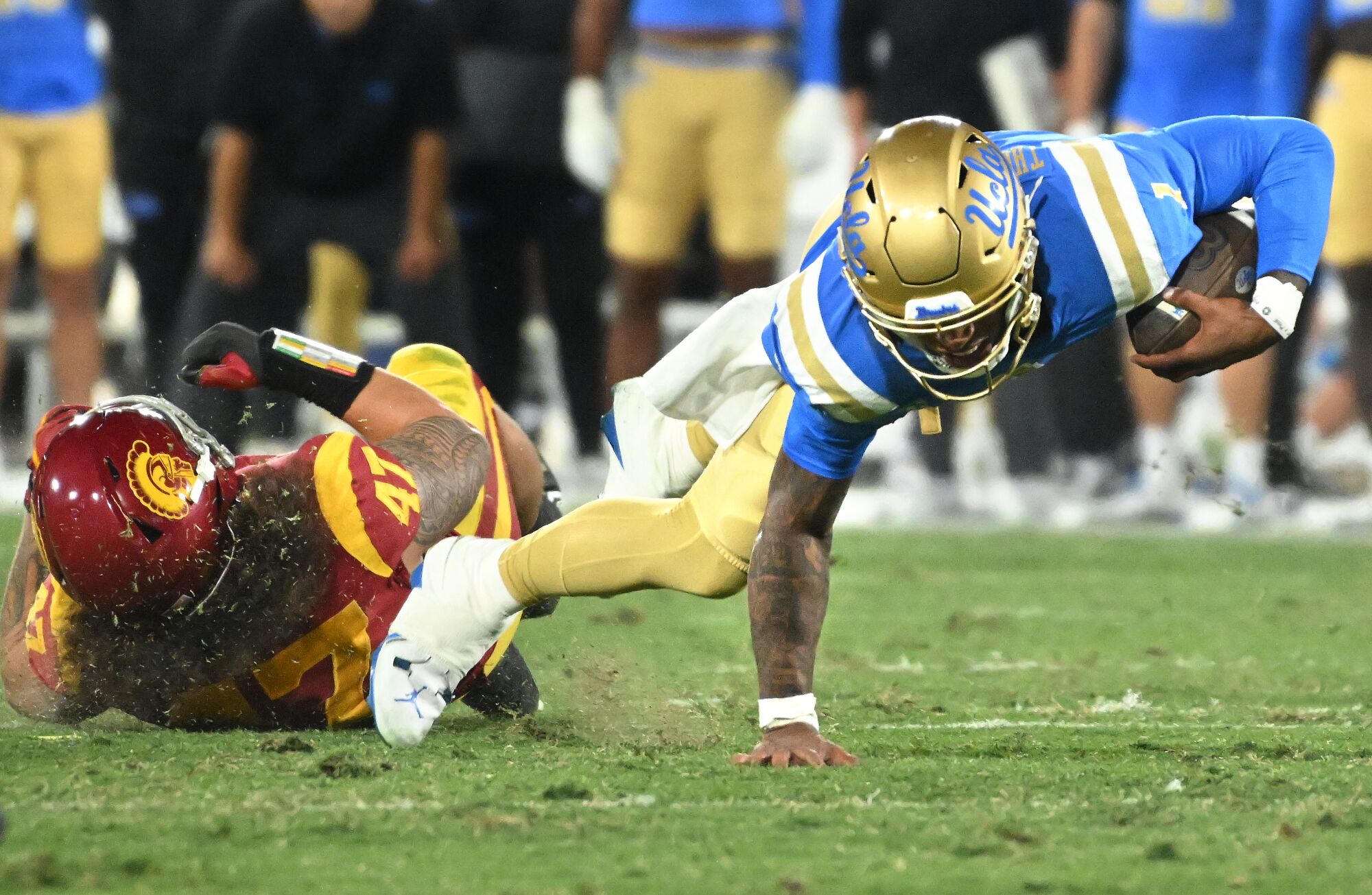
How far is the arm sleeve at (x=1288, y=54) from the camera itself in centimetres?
837

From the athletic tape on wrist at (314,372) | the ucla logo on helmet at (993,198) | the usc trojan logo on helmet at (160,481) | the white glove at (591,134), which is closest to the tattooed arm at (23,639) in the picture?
the usc trojan logo on helmet at (160,481)

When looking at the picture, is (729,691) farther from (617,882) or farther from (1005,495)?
(1005,495)

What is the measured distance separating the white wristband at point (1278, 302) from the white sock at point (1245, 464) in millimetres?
4665

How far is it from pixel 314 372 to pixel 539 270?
15.4 ft

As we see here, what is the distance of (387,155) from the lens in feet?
27.4

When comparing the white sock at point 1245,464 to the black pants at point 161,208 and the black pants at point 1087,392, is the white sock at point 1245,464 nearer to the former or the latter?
the black pants at point 1087,392

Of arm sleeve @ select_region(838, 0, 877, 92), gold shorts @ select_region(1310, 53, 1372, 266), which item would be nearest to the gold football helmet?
gold shorts @ select_region(1310, 53, 1372, 266)

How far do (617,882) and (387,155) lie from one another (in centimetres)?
614

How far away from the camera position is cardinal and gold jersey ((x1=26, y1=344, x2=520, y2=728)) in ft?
12.5

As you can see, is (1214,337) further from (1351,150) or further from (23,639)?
(1351,150)

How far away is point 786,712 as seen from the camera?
3.58 meters

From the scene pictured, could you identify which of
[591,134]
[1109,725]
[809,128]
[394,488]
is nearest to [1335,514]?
[809,128]

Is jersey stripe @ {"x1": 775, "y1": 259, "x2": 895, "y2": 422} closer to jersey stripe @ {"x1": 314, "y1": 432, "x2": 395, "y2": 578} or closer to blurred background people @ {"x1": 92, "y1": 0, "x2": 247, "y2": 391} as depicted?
jersey stripe @ {"x1": 314, "y1": 432, "x2": 395, "y2": 578}

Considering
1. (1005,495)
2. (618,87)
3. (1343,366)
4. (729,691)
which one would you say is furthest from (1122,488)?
(729,691)
